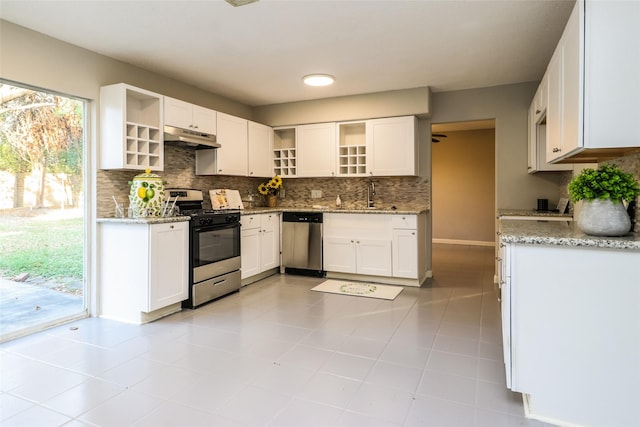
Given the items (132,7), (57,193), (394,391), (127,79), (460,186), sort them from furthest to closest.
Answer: (460,186) → (127,79) → (57,193) → (132,7) → (394,391)

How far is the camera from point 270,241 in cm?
517

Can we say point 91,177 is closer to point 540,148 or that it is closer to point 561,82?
point 561,82

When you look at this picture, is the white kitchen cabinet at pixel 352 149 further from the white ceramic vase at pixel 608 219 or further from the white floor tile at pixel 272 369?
the white ceramic vase at pixel 608 219

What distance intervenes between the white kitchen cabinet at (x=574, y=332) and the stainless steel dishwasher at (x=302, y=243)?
329 centimetres

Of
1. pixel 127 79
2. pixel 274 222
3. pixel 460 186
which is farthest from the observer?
pixel 460 186

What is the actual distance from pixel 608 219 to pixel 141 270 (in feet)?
11.2

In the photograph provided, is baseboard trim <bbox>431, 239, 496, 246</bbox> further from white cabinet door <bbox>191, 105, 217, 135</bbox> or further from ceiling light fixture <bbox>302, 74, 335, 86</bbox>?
white cabinet door <bbox>191, 105, 217, 135</bbox>

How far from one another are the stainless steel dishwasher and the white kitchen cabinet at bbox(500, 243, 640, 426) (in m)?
3.29

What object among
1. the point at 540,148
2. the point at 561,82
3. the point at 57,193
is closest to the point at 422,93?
the point at 540,148

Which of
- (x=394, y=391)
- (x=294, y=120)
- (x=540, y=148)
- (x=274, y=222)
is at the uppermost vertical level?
(x=294, y=120)

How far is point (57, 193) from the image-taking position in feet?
11.1

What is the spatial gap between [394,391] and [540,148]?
3236 millimetres

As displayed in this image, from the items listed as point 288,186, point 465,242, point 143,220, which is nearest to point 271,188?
point 288,186

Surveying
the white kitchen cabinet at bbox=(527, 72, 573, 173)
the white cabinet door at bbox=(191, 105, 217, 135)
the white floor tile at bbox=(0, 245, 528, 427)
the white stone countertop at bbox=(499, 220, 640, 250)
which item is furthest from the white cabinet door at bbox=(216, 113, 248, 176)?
the white stone countertop at bbox=(499, 220, 640, 250)
